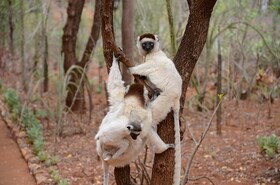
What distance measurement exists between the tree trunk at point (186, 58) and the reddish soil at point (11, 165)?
2685 millimetres

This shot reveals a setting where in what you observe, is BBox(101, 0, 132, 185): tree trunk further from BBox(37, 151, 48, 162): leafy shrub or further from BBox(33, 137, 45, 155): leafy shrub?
BBox(33, 137, 45, 155): leafy shrub

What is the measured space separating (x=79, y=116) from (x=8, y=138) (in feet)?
5.17

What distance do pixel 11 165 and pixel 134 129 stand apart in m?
3.87

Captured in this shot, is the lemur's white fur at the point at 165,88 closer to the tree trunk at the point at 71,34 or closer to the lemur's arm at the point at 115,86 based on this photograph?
the lemur's arm at the point at 115,86

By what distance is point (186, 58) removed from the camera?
3.30 metres

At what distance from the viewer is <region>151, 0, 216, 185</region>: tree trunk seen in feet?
10.6

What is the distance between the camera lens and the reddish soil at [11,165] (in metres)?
5.57

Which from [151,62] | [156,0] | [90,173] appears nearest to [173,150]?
[151,62]

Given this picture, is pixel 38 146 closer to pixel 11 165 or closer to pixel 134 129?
pixel 11 165

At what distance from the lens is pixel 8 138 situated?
7473mm

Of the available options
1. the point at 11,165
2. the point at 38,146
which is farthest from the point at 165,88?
the point at 11,165

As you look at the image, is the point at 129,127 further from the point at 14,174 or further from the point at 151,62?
the point at 14,174

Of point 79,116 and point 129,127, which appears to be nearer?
point 129,127

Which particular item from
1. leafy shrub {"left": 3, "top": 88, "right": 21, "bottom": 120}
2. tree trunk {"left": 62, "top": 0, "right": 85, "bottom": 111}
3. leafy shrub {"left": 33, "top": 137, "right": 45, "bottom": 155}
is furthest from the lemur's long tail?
leafy shrub {"left": 3, "top": 88, "right": 21, "bottom": 120}
